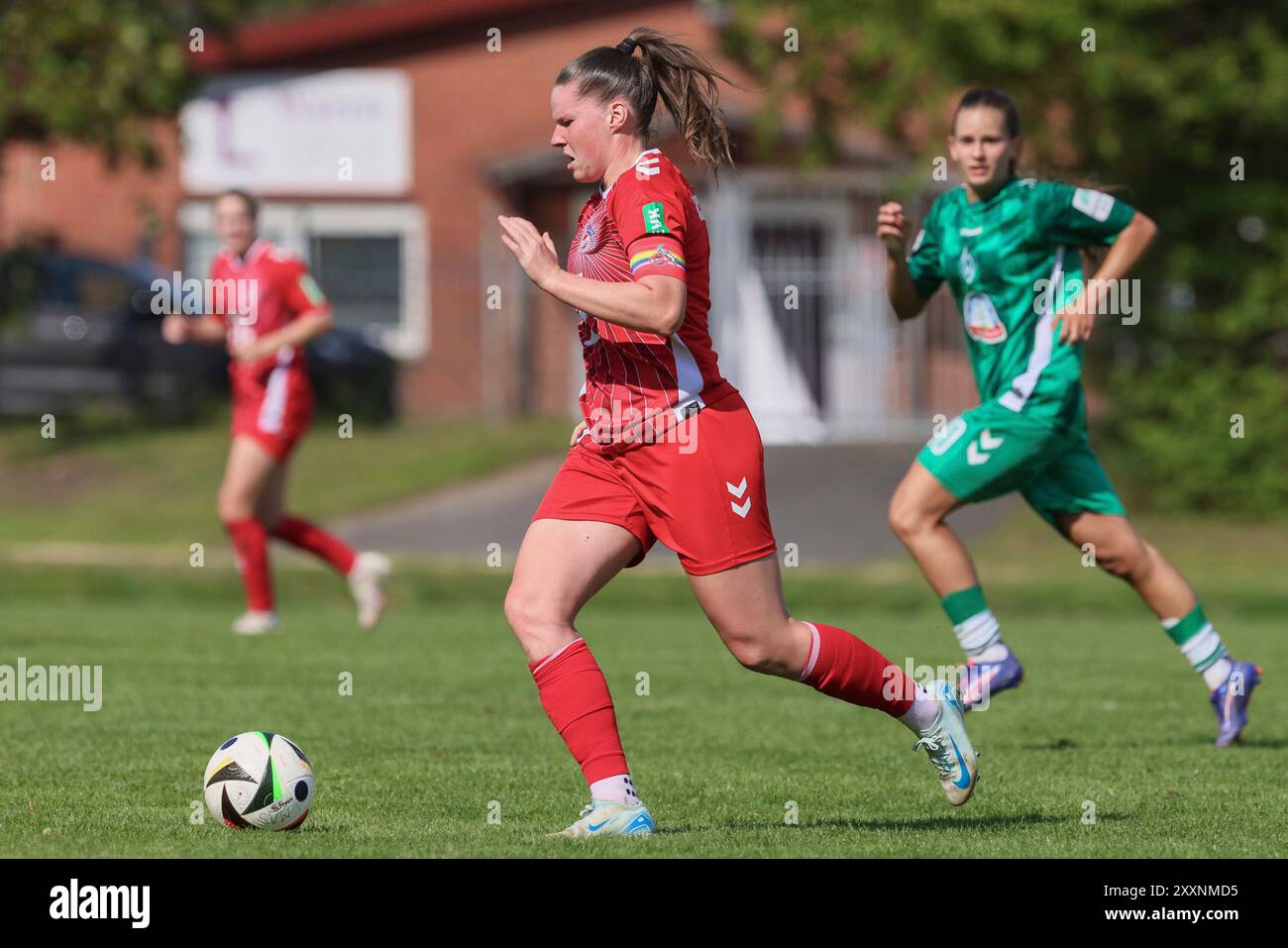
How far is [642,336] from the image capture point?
559cm

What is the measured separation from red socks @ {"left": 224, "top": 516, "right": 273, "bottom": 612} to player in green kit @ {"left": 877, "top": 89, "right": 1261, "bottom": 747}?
16.2 feet

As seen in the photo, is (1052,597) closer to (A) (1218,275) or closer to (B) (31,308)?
(A) (1218,275)

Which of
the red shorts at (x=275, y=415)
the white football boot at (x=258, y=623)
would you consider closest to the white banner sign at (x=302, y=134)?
the red shorts at (x=275, y=415)

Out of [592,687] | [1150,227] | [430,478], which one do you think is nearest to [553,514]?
[592,687]

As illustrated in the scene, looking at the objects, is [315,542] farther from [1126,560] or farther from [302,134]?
[302,134]

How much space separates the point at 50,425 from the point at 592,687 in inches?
673

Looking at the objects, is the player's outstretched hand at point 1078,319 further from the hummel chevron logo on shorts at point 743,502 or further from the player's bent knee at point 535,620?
the player's bent knee at point 535,620

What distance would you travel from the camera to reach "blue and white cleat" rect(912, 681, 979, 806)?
5922 mm

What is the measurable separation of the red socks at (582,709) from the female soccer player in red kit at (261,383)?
6233mm

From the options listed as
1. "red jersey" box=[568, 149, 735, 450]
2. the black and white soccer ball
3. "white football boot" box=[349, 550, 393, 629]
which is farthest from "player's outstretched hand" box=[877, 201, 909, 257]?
"white football boot" box=[349, 550, 393, 629]

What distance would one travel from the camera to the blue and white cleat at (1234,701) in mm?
7707

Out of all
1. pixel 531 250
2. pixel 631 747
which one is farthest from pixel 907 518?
pixel 531 250
